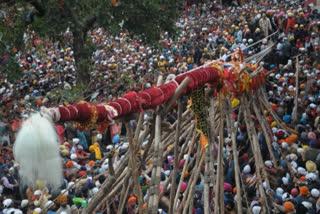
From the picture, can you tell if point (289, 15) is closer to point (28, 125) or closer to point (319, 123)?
point (319, 123)

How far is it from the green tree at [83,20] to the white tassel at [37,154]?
7003 mm

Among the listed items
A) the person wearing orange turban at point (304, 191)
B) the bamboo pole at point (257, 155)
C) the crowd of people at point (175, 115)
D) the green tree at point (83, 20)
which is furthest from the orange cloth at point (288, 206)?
the green tree at point (83, 20)

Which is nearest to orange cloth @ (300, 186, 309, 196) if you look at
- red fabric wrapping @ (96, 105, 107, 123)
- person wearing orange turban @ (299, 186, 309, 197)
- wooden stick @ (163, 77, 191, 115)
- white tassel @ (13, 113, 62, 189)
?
person wearing orange turban @ (299, 186, 309, 197)

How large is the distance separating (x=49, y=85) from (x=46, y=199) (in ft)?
28.3

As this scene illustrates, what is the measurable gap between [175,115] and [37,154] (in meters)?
8.74

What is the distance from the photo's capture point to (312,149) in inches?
336

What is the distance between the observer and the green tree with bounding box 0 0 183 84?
1090cm

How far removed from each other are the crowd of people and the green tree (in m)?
0.87

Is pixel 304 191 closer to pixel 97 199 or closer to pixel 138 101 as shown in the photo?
pixel 97 199

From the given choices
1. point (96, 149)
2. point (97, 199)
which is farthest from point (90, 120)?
point (96, 149)

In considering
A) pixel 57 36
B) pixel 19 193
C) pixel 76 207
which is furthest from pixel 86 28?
pixel 76 207

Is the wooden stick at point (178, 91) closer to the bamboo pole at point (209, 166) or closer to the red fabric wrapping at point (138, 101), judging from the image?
the red fabric wrapping at point (138, 101)

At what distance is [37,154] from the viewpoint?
3.00 m

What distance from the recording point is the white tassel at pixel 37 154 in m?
2.98
